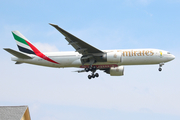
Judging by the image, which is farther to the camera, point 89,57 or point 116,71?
point 116,71

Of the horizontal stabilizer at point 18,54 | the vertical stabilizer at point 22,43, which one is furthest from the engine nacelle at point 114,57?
the vertical stabilizer at point 22,43

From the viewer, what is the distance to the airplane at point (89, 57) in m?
37.3

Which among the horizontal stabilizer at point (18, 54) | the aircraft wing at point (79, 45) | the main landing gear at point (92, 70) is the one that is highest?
the aircraft wing at point (79, 45)

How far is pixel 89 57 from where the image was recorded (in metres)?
38.4

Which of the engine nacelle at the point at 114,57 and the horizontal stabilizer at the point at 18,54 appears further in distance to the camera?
the horizontal stabilizer at the point at 18,54

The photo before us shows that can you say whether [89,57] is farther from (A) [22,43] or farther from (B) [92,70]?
(A) [22,43]

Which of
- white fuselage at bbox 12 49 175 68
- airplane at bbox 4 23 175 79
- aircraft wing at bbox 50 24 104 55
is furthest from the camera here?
white fuselage at bbox 12 49 175 68

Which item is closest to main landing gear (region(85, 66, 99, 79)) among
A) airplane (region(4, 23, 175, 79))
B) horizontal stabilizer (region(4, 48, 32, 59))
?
airplane (region(4, 23, 175, 79))

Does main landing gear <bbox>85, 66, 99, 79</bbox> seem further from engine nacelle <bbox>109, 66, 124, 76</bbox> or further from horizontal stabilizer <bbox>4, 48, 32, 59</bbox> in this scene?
horizontal stabilizer <bbox>4, 48, 32, 59</bbox>

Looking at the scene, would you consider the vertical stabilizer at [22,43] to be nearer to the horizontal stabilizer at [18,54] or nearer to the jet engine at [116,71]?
the horizontal stabilizer at [18,54]

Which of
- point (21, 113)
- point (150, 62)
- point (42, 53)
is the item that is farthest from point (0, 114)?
point (150, 62)

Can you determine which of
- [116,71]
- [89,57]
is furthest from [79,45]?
[116,71]

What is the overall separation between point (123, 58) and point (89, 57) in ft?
14.6

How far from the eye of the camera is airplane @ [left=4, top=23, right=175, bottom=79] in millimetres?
37312
